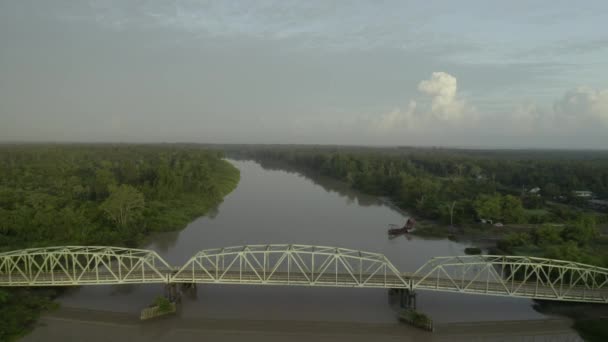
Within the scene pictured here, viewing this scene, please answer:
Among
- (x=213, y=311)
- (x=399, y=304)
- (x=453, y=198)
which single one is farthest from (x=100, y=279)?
(x=453, y=198)

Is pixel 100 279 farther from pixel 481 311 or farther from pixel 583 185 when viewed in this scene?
pixel 583 185

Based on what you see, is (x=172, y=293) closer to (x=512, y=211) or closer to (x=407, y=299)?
(x=407, y=299)

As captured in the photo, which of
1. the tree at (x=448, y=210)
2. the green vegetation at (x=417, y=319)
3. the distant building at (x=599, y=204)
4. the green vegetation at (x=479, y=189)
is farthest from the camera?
the distant building at (x=599, y=204)

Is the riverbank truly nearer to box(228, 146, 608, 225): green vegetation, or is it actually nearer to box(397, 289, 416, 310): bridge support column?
box(397, 289, 416, 310): bridge support column

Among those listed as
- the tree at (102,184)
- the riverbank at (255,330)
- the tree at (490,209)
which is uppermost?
the tree at (102,184)

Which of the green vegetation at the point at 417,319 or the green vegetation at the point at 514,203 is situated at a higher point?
the green vegetation at the point at 514,203

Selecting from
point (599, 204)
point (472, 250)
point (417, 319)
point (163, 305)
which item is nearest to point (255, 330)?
point (163, 305)

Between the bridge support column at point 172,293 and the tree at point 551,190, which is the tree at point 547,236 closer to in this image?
the bridge support column at point 172,293

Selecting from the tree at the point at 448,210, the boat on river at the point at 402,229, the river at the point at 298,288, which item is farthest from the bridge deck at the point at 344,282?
the tree at the point at 448,210
